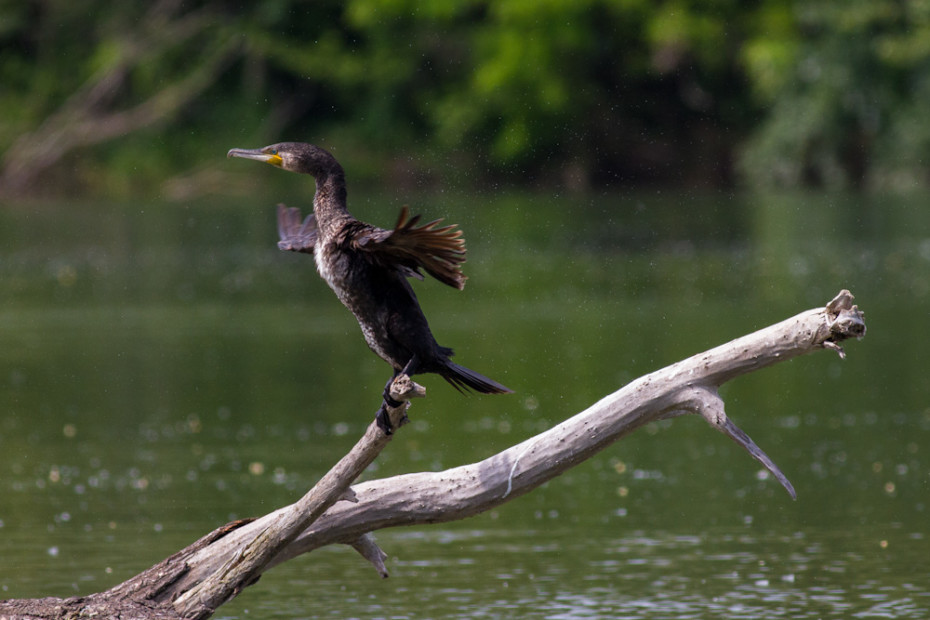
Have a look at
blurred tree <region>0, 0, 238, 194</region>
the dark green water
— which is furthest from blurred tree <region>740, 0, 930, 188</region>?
blurred tree <region>0, 0, 238, 194</region>

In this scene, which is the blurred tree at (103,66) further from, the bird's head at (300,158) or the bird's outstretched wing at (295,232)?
the bird's head at (300,158)

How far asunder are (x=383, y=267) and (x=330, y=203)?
0.32 m

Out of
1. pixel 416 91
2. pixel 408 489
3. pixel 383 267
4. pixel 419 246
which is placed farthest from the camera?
pixel 416 91

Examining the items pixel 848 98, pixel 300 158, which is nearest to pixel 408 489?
pixel 300 158

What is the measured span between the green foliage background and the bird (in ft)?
105

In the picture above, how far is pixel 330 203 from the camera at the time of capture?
18.0ft

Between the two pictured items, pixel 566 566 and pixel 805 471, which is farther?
pixel 805 471

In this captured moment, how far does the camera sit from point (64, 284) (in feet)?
69.2

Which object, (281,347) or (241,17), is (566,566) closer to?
(281,347)

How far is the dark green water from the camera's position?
25.0 feet

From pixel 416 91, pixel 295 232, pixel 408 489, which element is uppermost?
pixel 416 91

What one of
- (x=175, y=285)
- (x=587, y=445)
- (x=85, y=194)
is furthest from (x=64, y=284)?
(x=85, y=194)

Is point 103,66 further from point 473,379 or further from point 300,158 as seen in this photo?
point 473,379

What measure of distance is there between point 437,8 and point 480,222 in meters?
14.2
